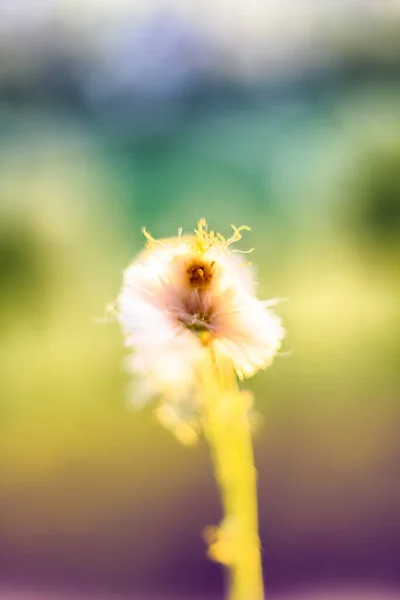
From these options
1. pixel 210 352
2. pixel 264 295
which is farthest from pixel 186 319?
pixel 264 295

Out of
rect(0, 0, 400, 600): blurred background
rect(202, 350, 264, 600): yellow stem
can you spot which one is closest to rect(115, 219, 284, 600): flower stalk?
rect(202, 350, 264, 600): yellow stem

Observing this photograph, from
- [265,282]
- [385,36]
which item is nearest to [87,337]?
[265,282]

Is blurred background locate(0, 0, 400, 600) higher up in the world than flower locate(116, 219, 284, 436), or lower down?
higher up

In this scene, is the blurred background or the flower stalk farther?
the blurred background

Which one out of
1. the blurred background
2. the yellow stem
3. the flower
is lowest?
the yellow stem

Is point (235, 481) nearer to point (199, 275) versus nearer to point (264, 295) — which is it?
point (199, 275)

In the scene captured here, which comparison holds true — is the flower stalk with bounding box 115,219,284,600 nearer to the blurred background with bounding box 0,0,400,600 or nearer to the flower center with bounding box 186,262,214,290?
the flower center with bounding box 186,262,214,290
